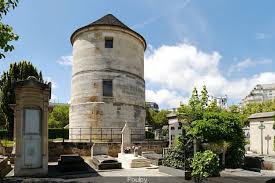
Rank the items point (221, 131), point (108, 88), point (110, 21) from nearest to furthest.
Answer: point (221, 131) → point (108, 88) → point (110, 21)

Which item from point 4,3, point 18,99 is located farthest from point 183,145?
point 4,3

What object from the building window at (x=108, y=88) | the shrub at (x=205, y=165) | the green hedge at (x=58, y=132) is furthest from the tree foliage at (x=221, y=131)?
the green hedge at (x=58, y=132)

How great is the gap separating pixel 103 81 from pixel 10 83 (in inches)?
518

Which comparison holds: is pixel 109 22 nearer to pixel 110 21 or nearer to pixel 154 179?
pixel 110 21

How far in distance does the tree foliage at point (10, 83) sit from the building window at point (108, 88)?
11.1 meters

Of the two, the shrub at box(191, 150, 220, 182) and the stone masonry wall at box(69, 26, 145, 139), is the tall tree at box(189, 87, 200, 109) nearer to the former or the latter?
the stone masonry wall at box(69, 26, 145, 139)

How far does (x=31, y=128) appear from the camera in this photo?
13.6 m

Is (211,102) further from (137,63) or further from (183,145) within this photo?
(183,145)

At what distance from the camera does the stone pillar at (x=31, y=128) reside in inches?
521

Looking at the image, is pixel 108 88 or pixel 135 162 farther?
pixel 108 88

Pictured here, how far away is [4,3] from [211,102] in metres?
24.0

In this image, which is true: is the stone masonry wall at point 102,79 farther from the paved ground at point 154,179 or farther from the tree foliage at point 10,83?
the paved ground at point 154,179

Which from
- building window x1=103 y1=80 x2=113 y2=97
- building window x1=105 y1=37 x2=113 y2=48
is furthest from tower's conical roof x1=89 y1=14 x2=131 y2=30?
building window x1=103 y1=80 x2=113 y2=97

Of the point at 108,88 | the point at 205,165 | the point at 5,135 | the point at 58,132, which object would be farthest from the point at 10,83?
the point at 205,165
